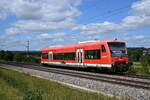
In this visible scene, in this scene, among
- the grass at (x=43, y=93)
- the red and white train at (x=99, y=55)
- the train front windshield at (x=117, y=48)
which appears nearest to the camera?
the grass at (x=43, y=93)

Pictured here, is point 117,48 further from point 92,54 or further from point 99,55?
point 92,54

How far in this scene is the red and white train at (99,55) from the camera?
2133 centimetres

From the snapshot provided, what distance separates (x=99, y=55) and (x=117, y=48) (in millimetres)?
1797

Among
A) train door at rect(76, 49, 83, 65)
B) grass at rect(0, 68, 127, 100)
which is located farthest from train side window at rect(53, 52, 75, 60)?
grass at rect(0, 68, 127, 100)

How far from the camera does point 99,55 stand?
22734mm

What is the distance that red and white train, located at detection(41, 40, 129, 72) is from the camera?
840 inches

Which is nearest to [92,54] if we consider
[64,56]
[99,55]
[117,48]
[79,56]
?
[99,55]

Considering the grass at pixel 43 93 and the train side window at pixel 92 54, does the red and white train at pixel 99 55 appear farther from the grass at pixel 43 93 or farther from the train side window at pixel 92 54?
the grass at pixel 43 93

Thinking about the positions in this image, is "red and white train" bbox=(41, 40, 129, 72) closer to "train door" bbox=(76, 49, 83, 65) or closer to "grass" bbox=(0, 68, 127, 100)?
"train door" bbox=(76, 49, 83, 65)

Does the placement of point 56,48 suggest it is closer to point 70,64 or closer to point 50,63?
point 50,63

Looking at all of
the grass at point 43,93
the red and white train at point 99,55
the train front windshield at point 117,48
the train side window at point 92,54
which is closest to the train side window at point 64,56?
the red and white train at point 99,55

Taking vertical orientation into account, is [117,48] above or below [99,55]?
above

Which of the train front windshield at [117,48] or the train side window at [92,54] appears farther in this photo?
the train side window at [92,54]

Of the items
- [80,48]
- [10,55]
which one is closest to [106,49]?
[80,48]
